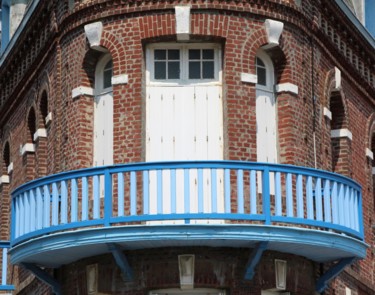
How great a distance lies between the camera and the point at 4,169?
98.3 ft

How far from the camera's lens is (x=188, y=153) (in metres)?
22.8

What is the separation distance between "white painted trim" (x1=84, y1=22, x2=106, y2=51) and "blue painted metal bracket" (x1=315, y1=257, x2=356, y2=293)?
544cm

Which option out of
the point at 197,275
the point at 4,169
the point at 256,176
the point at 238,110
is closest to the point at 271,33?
the point at 238,110

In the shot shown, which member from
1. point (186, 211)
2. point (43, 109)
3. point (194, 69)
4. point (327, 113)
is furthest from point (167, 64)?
point (43, 109)

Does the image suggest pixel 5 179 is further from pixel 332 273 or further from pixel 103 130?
pixel 332 273

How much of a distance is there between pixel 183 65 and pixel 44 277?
4339mm

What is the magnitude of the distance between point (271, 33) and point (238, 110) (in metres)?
1.55

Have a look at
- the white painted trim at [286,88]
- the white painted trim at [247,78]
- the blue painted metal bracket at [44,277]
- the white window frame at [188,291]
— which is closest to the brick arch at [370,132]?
the white painted trim at [286,88]

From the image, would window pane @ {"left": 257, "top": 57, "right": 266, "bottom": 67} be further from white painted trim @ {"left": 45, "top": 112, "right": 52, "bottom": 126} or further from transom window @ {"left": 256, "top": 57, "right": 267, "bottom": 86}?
white painted trim @ {"left": 45, "top": 112, "right": 52, "bottom": 126}

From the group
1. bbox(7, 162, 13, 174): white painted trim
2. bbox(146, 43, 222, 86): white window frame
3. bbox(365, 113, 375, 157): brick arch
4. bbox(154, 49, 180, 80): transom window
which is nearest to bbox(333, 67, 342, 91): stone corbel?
bbox(365, 113, 375, 157): brick arch

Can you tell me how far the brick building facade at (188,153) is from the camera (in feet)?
69.7

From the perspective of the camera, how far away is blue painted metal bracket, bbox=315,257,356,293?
74.6 feet

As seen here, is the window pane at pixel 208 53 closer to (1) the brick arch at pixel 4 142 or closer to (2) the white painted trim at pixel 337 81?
(2) the white painted trim at pixel 337 81

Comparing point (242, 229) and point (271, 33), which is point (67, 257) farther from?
point (271, 33)
